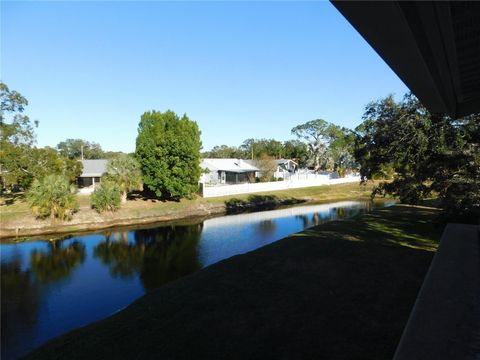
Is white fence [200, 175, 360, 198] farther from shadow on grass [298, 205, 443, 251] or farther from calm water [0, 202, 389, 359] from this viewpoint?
shadow on grass [298, 205, 443, 251]

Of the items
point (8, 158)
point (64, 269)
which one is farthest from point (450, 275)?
point (8, 158)

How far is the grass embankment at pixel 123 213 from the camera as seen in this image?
26.9 metres

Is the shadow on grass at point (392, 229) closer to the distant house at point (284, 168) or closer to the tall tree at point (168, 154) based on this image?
the tall tree at point (168, 154)

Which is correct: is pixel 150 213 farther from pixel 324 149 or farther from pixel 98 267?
pixel 324 149

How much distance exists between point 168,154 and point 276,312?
2955 centimetres

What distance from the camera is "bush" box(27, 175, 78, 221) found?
2709cm

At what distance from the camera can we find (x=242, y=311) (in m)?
9.09

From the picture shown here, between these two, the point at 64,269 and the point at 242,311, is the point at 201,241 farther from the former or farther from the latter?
the point at 242,311

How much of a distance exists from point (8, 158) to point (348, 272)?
34427 mm

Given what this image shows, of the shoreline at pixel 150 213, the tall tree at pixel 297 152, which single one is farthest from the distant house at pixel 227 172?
the tall tree at pixel 297 152

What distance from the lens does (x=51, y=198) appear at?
90.1 ft

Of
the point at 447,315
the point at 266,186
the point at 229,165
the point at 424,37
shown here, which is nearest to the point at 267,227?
the point at 447,315

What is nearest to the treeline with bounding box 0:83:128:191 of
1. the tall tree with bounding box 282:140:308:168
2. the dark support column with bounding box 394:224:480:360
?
the dark support column with bounding box 394:224:480:360

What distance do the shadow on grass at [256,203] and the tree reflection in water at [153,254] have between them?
10.7 metres
